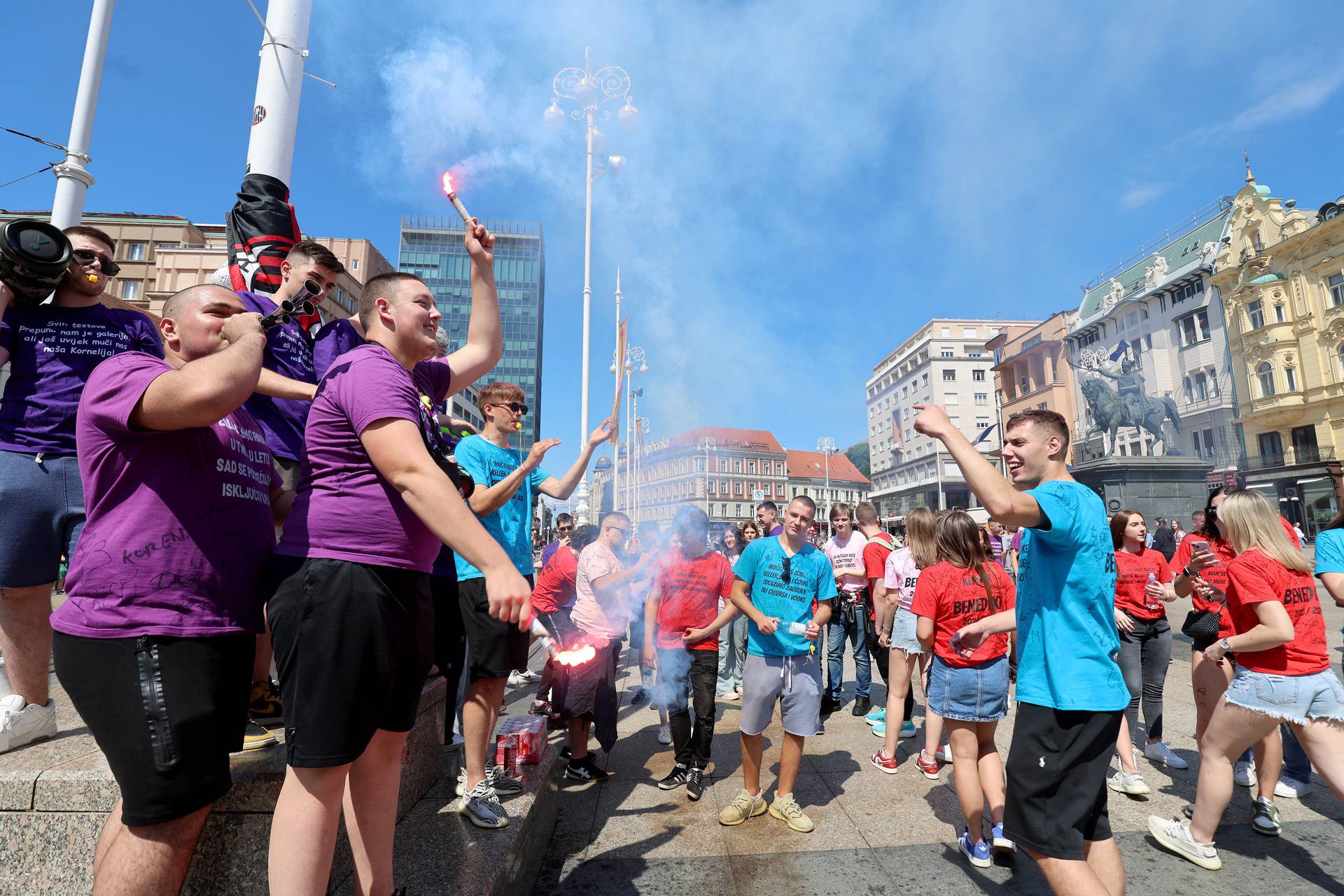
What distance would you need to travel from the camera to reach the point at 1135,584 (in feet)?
16.4

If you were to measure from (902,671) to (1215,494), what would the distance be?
331 centimetres

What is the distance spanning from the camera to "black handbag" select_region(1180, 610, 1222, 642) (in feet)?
14.7

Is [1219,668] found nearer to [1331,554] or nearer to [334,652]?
[1331,554]

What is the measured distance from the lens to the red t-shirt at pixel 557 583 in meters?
5.53

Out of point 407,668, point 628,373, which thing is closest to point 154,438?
point 407,668

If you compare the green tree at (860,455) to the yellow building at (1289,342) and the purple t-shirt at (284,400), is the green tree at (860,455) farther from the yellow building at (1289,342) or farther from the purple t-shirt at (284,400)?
the purple t-shirt at (284,400)

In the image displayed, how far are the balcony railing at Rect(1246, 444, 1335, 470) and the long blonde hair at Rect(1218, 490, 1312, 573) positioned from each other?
3852 centimetres

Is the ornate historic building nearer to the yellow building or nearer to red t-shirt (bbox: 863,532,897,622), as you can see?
the yellow building

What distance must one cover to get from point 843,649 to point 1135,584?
282cm

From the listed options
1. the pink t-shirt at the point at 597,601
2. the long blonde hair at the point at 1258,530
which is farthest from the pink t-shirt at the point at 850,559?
the long blonde hair at the point at 1258,530

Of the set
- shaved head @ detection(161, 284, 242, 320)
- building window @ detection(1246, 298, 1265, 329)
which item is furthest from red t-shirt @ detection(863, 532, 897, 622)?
building window @ detection(1246, 298, 1265, 329)

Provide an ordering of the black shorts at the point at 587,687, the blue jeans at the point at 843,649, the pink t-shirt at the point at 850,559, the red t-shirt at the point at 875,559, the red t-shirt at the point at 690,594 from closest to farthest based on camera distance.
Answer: the black shorts at the point at 587,687 → the red t-shirt at the point at 690,594 → the red t-shirt at the point at 875,559 → the blue jeans at the point at 843,649 → the pink t-shirt at the point at 850,559

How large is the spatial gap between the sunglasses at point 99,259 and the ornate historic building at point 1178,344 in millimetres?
38518

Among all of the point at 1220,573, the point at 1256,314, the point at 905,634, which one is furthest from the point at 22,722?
the point at 1256,314
